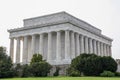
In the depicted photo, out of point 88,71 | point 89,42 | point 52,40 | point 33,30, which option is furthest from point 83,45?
point 88,71

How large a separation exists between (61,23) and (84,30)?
1046cm

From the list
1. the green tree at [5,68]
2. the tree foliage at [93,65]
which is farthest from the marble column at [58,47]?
the tree foliage at [93,65]

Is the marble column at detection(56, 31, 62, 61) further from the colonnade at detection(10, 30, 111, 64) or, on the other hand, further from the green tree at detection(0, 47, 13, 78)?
the green tree at detection(0, 47, 13, 78)

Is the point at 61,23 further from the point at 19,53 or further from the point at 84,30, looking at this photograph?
the point at 19,53

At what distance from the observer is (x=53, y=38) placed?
7944 cm

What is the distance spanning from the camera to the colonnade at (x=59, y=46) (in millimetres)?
71250

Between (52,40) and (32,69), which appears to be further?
(52,40)

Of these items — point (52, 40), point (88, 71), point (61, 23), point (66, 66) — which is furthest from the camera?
point (52, 40)

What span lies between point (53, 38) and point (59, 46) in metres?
8.33

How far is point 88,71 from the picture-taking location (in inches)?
1993

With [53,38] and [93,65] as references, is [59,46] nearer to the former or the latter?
[53,38]

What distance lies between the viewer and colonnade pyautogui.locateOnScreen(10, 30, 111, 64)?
71250 mm

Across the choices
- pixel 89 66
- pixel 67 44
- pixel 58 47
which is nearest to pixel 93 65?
pixel 89 66

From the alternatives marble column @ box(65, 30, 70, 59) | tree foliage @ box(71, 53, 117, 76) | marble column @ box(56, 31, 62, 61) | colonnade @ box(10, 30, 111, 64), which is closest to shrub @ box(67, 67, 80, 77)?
tree foliage @ box(71, 53, 117, 76)
